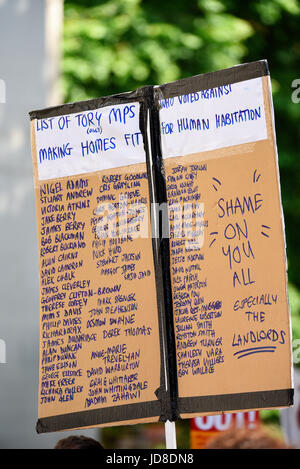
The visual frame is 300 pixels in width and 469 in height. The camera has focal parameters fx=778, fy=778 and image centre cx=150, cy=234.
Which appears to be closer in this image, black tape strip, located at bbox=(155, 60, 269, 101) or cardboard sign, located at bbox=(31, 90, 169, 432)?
black tape strip, located at bbox=(155, 60, 269, 101)

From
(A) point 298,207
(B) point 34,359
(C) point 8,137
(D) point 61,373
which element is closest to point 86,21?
(C) point 8,137

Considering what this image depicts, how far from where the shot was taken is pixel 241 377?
2508 millimetres

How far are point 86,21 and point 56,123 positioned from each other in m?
4.44

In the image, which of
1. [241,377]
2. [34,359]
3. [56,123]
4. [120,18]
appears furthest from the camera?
[120,18]

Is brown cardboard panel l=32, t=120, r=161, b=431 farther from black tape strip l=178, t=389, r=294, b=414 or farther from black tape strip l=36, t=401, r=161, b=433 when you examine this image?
black tape strip l=178, t=389, r=294, b=414

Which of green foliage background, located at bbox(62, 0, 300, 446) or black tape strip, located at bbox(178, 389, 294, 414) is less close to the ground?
green foliage background, located at bbox(62, 0, 300, 446)

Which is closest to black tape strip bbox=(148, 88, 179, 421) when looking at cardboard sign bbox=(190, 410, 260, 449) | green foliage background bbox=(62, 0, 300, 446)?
cardboard sign bbox=(190, 410, 260, 449)

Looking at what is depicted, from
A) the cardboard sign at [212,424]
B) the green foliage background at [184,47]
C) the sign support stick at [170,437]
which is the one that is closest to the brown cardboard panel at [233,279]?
the sign support stick at [170,437]

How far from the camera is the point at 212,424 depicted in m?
3.86

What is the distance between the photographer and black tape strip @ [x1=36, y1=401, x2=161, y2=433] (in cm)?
262

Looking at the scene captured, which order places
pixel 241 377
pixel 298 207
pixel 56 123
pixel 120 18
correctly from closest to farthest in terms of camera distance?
pixel 241 377 < pixel 56 123 < pixel 120 18 < pixel 298 207

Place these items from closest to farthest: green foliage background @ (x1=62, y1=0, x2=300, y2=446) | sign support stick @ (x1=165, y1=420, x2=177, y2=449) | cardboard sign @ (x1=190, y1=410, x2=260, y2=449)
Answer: sign support stick @ (x1=165, y1=420, x2=177, y2=449), cardboard sign @ (x1=190, y1=410, x2=260, y2=449), green foliage background @ (x1=62, y1=0, x2=300, y2=446)

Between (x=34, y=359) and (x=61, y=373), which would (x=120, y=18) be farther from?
(x=61, y=373)

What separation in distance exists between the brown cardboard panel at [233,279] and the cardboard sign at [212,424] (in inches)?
51.8
